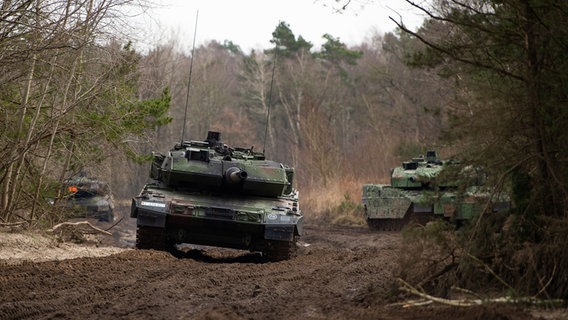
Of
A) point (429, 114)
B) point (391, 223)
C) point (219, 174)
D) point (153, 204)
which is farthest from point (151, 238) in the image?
point (391, 223)

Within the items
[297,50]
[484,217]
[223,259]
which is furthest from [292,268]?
[297,50]

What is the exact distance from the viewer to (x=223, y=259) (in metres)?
15.5

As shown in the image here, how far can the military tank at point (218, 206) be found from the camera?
13.9 metres

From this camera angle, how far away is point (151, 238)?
14.2 m

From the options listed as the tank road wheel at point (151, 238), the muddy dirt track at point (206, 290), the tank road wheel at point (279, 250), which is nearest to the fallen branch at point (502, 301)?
the muddy dirt track at point (206, 290)

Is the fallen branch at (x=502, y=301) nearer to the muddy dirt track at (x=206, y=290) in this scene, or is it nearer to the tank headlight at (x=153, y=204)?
the muddy dirt track at (x=206, y=290)

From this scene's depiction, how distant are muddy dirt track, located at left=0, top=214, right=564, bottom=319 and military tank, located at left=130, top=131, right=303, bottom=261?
1.77 feet

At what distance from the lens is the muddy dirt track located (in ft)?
25.9

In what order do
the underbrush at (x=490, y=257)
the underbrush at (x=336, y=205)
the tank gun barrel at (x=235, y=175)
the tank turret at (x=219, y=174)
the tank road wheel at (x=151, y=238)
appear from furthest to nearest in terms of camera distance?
the underbrush at (x=336, y=205) → the tank turret at (x=219, y=174) → the tank gun barrel at (x=235, y=175) → the tank road wheel at (x=151, y=238) → the underbrush at (x=490, y=257)

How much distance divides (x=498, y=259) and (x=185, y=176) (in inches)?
294

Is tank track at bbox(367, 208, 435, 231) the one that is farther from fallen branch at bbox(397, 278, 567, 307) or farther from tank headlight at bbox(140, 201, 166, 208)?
fallen branch at bbox(397, 278, 567, 307)

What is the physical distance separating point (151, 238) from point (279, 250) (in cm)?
193

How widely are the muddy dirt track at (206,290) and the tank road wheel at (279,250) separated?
404mm

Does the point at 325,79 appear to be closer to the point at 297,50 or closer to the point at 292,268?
the point at 297,50
